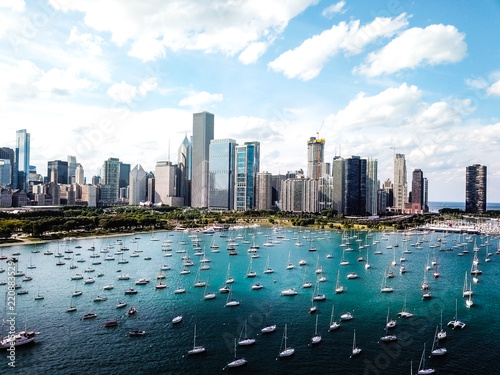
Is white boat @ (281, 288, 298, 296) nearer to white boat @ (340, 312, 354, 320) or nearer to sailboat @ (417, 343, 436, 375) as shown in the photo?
white boat @ (340, 312, 354, 320)

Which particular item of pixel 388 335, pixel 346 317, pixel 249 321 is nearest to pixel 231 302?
pixel 249 321

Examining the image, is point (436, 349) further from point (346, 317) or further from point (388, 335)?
point (346, 317)

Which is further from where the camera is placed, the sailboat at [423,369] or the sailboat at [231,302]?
the sailboat at [231,302]

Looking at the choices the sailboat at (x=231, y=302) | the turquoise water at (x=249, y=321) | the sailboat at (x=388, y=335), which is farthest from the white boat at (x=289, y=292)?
the sailboat at (x=388, y=335)

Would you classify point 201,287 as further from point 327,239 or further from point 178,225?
point 178,225

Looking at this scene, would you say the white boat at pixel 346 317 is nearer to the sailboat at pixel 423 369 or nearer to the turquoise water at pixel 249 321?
the turquoise water at pixel 249 321

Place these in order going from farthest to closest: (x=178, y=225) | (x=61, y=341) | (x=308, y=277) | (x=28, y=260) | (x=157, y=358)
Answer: (x=178, y=225) → (x=28, y=260) → (x=308, y=277) → (x=61, y=341) → (x=157, y=358)

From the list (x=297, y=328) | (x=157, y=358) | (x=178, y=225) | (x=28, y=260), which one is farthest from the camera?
(x=178, y=225)

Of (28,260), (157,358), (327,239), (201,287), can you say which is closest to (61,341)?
(157,358)

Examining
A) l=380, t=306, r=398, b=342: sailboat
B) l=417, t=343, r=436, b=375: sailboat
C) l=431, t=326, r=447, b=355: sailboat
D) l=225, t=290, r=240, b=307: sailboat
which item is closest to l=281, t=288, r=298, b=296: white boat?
l=225, t=290, r=240, b=307: sailboat
